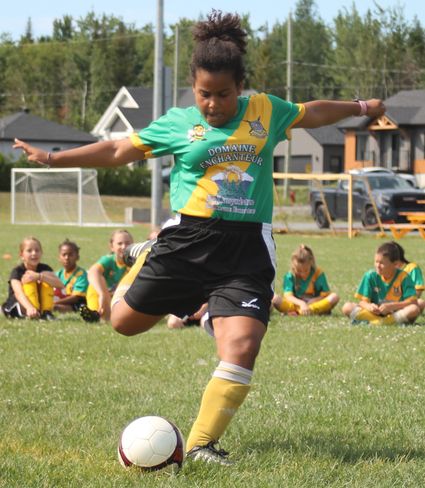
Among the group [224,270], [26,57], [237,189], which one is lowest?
[224,270]

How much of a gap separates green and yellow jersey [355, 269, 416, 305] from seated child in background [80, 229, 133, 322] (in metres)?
2.71

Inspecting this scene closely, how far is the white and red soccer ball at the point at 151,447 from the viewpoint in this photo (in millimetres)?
5188

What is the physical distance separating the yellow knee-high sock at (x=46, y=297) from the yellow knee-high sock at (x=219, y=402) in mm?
7341

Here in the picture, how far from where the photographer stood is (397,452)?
5.65 m

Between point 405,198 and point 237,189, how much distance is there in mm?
31263

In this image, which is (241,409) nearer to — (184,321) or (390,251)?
(390,251)

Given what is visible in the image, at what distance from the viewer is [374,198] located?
120 feet

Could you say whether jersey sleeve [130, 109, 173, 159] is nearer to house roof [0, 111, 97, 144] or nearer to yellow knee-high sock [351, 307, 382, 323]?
yellow knee-high sock [351, 307, 382, 323]

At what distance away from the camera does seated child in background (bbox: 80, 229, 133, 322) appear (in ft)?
39.6

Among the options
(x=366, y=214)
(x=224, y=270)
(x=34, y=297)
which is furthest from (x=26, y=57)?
(x=224, y=270)

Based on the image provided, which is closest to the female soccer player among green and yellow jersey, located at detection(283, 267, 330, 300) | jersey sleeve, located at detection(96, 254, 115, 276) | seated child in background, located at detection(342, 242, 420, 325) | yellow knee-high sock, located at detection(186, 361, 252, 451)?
yellow knee-high sock, located at detection(186, 361, 252, 451)

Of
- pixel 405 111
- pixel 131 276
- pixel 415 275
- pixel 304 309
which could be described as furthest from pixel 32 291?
pixel 405 111

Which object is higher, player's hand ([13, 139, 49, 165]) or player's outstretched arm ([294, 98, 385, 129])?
player's outstretched arm ([294, 98, 385, 129])

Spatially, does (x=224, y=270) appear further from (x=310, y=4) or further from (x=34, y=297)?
(x=310, y=4)
